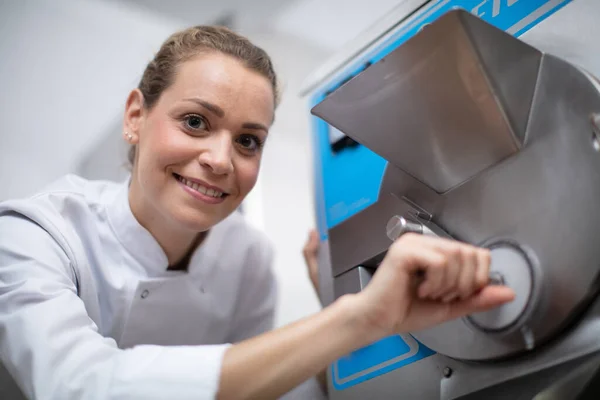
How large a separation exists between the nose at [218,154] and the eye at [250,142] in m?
0.08

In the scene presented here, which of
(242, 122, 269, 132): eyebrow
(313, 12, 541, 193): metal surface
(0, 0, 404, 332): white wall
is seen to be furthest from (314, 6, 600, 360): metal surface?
(0, 0, 404, 332): white wall

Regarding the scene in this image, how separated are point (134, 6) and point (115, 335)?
110cm

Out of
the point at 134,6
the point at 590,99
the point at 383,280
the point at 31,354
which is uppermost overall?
the point at 134,6

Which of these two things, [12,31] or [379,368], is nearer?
[379,368]

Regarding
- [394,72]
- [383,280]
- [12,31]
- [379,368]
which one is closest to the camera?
[383,280]

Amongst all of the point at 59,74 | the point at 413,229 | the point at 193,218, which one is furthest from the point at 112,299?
the point at 59,74

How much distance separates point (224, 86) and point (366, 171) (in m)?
0.32

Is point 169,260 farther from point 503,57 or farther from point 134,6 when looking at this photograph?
point 134,6

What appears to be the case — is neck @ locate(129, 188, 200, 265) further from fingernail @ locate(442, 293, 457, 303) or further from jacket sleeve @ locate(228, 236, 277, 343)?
fingernail @ locate(442, 293, 457, 303)

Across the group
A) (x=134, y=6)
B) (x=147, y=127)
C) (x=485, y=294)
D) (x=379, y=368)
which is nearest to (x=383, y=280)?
(x=485, y=294)

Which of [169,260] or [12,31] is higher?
[12,31]

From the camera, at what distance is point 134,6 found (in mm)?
1645

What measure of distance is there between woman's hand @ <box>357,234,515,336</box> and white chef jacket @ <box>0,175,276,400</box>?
20cm

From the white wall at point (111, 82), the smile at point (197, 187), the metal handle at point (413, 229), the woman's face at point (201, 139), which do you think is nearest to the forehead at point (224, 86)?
the woman's face at point (201, 139)
